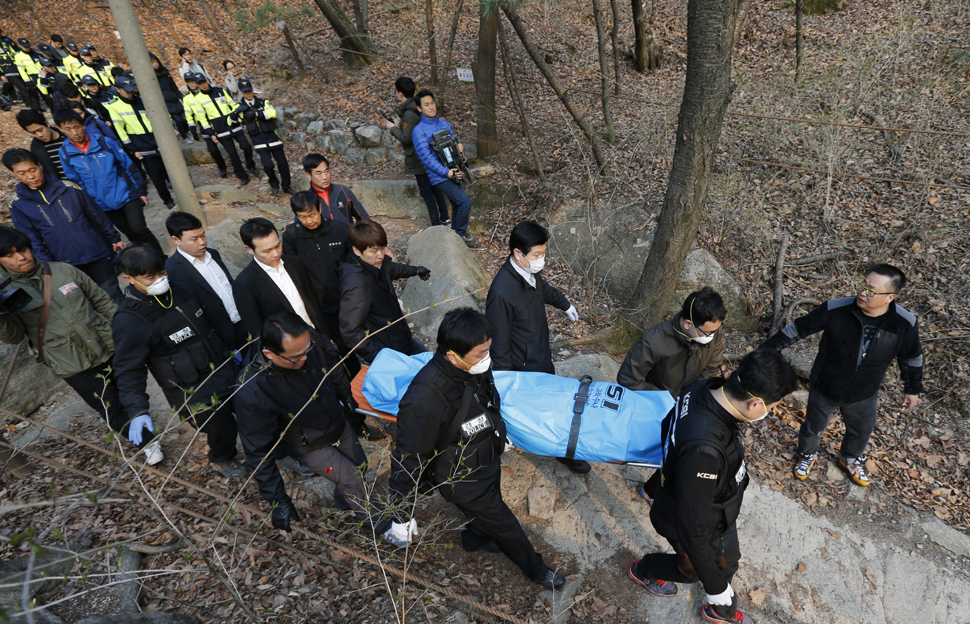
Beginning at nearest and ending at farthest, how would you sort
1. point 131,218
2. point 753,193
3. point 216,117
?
point 131,218 < point 753,193 < point 216,117

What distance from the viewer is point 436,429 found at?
8.22ft

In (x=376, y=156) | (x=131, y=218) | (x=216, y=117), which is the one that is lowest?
(x=376, y=156)

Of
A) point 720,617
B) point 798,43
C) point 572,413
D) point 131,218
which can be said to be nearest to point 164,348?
point 572,413

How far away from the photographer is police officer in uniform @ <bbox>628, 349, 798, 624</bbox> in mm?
2225

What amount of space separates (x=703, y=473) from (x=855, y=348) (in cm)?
212

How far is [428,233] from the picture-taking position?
685 cm

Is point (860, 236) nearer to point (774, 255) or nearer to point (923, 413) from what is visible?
point (774, 255)

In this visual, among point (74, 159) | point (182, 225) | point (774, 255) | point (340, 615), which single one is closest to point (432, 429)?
point (340, 615)

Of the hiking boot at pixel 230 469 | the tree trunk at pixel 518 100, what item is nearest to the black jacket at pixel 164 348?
the hiking boot at pixel 230 469

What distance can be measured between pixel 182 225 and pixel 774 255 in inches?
257

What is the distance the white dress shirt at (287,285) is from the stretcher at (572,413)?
920 millimetres

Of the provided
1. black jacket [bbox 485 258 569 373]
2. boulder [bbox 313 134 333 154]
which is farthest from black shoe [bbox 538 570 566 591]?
boulder [bbox 313 134 333 154]

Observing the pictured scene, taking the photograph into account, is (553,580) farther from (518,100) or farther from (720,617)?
(518,100)

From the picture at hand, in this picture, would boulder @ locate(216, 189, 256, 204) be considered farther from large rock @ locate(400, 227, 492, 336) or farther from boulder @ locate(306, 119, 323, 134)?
large rock @ locate(400, 227, 492, 336)
